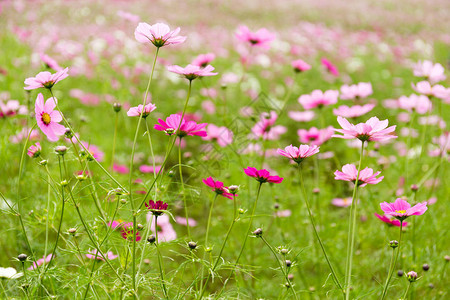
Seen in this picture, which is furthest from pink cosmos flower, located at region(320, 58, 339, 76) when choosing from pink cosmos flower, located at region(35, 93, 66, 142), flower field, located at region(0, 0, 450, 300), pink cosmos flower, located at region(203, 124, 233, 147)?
pink cosmos flower, located at region(35, 93, 66, 142)

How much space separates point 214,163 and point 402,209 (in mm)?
687

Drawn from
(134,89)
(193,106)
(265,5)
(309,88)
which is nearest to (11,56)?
(134,89)

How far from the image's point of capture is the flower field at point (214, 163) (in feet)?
2.53

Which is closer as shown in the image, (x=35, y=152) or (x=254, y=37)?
(x=35, y=152)

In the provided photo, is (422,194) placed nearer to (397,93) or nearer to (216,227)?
(216,227)

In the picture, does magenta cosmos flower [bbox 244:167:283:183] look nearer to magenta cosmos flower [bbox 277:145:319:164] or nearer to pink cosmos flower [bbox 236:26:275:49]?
magenta cosmos flower [bbox 277:145:319:164]

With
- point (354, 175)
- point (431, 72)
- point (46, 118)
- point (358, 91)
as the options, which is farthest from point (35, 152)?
point (431, 72)

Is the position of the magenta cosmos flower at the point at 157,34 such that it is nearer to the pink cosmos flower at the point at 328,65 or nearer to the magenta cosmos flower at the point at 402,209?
the magenta cosmos flower at the point at 402,209

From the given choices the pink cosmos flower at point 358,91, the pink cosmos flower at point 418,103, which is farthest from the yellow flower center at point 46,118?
the pink cosmos flower at point 418,103

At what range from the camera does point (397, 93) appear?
3.52 meters

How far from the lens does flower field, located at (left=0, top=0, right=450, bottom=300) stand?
0.77 m

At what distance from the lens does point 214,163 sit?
1345mm

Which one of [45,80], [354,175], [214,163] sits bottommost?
[214,163]

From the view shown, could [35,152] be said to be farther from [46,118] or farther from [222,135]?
[222,135]
